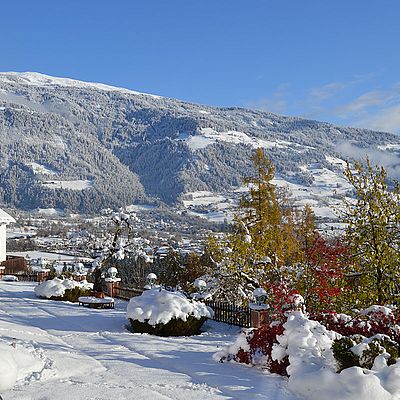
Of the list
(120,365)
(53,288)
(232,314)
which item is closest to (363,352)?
(120,365)

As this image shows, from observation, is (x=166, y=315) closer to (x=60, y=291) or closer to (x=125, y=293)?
(x=60, y=291)

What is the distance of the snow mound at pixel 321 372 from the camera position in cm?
744

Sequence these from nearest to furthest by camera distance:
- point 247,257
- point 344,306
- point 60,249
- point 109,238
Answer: point 344,306
point 247,257
point 109,238
point 60,249

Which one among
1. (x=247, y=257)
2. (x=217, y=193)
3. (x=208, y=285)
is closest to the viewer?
(x=247, y=257)

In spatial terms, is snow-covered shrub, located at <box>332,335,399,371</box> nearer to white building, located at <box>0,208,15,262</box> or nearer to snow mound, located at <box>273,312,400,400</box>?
snow mound, located at <box>273,312,400,400</box>

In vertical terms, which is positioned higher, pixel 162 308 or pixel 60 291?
pixel 162 308

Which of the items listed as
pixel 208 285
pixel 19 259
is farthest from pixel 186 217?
pixel 208 285

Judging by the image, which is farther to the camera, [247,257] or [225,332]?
[247,257]

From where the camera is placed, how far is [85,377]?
8727mm

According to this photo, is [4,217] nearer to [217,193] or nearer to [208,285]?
[208,285]

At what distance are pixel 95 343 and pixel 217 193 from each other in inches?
7020

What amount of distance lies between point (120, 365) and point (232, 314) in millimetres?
7938

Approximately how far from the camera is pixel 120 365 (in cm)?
979

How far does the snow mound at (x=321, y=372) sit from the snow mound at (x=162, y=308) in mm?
5270
